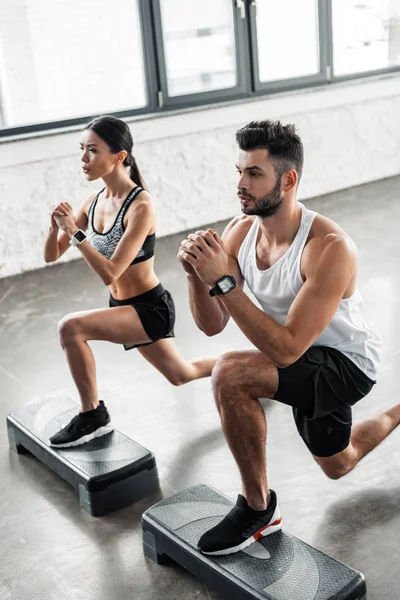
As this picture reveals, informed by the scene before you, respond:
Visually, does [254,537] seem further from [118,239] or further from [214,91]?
[214,91]

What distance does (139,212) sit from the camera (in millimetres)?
2865

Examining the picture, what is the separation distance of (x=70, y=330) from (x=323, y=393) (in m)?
0.90

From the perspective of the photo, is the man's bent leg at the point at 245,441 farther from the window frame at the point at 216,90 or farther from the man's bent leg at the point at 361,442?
the window frame at the point at 216,90

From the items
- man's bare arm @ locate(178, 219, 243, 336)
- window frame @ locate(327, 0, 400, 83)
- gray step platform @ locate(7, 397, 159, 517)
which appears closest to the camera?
man's bare arm @ locate(178, 219, 243, 336)

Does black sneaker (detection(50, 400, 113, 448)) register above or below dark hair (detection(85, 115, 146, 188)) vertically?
below

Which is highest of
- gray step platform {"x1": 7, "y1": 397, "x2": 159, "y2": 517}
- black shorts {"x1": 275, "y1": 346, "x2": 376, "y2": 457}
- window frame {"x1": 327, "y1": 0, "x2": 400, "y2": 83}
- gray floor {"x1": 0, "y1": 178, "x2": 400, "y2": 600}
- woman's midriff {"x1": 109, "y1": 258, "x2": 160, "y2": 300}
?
window frame {"x1": 327, "y1": 0, "x2": 400, "y2": 83}

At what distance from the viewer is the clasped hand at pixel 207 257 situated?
207 centimetres

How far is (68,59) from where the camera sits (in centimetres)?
550

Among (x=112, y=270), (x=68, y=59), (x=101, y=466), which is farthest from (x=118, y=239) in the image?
(x=68, y=59)

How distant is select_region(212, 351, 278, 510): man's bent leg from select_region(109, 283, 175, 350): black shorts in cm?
75

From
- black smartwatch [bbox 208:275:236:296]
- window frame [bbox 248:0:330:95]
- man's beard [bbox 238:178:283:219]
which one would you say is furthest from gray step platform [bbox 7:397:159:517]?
window frame [bbox 248:0:330:95]

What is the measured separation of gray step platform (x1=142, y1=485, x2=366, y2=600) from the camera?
193 cm

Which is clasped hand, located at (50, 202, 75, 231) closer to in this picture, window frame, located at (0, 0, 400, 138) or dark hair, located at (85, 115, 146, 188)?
dark hair, located at (85, 115, 146, 188)

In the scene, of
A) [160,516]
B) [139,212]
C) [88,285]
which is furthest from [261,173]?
[88,285]
